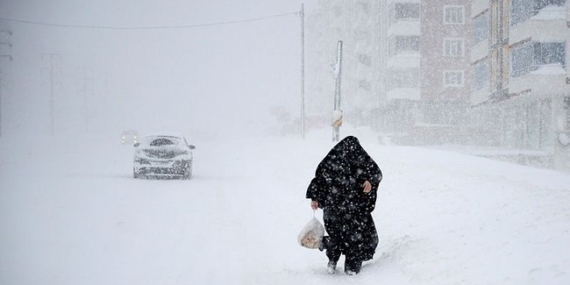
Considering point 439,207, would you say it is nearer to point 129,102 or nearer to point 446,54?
point 446,54

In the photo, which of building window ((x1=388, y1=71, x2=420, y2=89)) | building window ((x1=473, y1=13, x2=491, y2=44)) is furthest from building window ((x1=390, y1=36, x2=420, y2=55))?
building window ((x1=473, y1=13, x2=491, y2=44))

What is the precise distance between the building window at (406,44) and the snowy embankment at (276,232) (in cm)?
3436

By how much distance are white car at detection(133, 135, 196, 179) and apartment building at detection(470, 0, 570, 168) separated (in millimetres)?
17863

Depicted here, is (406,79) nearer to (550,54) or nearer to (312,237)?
(550,54)

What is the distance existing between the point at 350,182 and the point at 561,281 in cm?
260

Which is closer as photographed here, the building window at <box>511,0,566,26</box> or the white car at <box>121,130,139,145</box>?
the building window at <box>511,0,566,26</box>

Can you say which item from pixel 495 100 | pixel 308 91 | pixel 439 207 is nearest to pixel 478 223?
pixel 439 207

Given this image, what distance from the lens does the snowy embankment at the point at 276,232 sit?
6750 millimetres

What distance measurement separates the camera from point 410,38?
50.2 metres

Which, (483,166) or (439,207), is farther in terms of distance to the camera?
(483,166)

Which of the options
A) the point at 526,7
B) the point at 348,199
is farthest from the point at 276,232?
the point at 526,7

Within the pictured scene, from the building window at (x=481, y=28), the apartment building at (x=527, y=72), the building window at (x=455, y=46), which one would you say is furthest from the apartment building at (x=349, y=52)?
the apartment building at (x=527, y=72)

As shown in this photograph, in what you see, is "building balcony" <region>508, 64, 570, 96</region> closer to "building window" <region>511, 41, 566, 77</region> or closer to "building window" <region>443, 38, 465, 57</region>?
"building window" <region>511, 41, 566, 77</region>

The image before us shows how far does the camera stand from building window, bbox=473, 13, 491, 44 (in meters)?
40.8
